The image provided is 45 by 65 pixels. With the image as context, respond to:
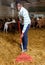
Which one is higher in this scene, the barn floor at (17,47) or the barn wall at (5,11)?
the barn wall at (5,11)

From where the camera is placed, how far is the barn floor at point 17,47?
4177mm

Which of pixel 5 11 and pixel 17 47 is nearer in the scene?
pixel 17 47

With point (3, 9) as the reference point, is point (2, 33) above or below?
below

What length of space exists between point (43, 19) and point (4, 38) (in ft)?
6.09

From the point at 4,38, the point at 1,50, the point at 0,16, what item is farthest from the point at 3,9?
the point at 1,50

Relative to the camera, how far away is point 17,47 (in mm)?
4949

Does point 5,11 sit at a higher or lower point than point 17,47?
higher

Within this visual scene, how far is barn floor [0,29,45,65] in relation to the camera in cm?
418

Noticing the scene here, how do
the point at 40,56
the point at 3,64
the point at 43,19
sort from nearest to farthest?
1. the point at 3,64
2. the point at 40,56
3. the point at 43,19

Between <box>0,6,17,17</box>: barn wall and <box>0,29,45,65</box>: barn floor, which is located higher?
<box>0,6,17,17</box>: barn wall

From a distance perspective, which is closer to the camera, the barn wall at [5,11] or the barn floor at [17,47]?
the barn floor at [17,47]

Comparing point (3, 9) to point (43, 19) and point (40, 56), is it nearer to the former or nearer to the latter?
point (43, 19)

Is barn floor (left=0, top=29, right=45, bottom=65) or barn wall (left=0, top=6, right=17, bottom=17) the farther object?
barn wall (left=0, top=6, right=17, bottom=17)

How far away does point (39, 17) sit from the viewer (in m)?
7.43
